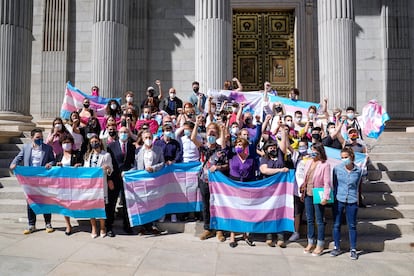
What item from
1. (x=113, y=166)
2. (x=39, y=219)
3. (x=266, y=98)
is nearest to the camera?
(x=113, y=166)

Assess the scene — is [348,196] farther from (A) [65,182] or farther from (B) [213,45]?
(B) [213,45]

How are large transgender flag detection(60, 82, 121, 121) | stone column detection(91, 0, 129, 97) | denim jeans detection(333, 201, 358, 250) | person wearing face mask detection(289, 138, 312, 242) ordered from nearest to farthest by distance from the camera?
denim jeans detection(333, 201, 358, 250) < person wearing face mask detection(289, 138, 312, 242) < large transgender flag detection(60, 82, 121, 121) < stone column detection(91, 0, 129, 97)

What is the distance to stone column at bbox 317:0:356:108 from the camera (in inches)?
516

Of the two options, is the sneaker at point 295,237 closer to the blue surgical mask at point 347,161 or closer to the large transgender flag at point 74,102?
the blue surgical mask at point 347,161

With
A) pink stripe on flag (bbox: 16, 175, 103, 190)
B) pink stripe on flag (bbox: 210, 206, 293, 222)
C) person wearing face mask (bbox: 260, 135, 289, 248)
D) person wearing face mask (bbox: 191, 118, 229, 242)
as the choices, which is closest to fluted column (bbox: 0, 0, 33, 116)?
pink stripe on flag (bbox: 16, 175, 103, 190)

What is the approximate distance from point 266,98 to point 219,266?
7465 mm

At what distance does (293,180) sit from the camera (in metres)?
7.18

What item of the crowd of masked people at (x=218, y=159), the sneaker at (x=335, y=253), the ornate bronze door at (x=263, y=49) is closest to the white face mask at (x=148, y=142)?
the crowd of masked people at (x=218, y=159)

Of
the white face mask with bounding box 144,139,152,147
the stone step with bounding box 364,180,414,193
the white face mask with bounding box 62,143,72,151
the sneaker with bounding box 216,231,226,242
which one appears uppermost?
the white face mask with bounding box 144,139,152,147

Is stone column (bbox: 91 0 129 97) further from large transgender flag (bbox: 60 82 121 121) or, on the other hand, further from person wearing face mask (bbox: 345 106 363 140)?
person wearing face mask (bbox: 345 106 363 140)

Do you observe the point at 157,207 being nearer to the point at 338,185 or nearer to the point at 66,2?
the point at 338,185

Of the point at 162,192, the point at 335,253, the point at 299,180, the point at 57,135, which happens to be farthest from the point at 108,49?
the point at 335,253

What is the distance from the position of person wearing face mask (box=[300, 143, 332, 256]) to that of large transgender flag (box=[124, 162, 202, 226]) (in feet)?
8.23

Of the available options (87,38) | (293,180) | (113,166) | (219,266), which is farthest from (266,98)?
(87,38)
